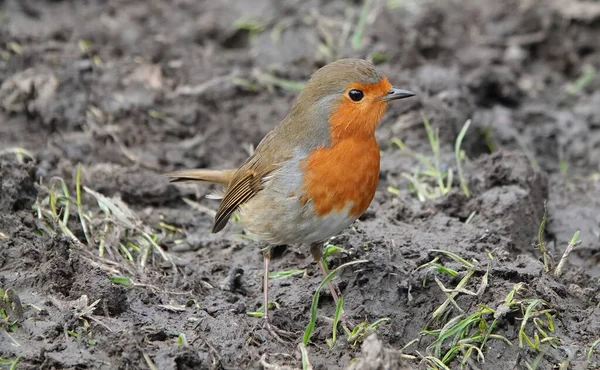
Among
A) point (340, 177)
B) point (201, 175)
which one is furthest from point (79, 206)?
point (340, 177)

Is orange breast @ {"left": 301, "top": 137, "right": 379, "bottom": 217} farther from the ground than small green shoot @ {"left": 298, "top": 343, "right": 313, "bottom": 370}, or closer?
farther from the ground

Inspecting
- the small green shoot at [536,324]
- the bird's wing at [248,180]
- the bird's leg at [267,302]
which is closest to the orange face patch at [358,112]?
the bird's wing at [248,180]

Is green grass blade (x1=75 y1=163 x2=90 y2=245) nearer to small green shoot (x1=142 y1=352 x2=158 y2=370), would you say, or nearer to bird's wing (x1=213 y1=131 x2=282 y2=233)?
bird's wing (x1=213 y1=131 x2=282 y2=233)

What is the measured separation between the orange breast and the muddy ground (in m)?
0.43

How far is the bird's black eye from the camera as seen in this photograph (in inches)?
182

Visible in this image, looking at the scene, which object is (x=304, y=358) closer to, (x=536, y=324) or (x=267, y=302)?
(x=267, y=302)

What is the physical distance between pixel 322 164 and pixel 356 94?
447 millimetres

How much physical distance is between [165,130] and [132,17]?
194cm

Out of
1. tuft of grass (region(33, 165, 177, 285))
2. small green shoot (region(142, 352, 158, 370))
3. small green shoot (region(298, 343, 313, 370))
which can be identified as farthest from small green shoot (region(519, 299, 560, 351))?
tuft of grass (region(33, 165, 177, 285))

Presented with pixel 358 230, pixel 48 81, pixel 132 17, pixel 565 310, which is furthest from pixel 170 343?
pixel 132 17

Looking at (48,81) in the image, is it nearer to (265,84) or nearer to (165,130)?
(165,130)

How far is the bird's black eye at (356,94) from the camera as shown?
462 cm

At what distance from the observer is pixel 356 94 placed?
4.63m

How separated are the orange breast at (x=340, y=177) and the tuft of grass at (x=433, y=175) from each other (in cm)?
111
